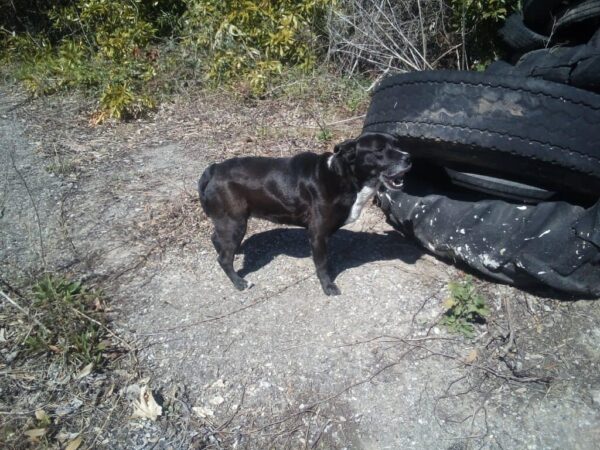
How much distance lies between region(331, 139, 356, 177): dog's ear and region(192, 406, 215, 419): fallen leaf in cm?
190

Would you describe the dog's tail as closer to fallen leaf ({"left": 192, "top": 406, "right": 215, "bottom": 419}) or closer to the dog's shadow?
the dog's shadow

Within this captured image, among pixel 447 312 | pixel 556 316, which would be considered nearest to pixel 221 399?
pixel 447 312

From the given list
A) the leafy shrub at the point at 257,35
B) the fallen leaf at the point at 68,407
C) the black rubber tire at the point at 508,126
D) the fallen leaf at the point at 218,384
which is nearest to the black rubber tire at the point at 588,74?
the black rubber tire at the point at 508,126

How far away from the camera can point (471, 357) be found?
3.20 meters

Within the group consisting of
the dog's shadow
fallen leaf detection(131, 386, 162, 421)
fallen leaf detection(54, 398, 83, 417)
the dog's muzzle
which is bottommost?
the dog's shadow

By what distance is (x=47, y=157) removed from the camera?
604 cm

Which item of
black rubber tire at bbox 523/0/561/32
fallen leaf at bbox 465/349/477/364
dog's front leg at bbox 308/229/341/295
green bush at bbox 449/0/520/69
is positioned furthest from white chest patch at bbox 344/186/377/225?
green bush at bbox 449/0/520/69

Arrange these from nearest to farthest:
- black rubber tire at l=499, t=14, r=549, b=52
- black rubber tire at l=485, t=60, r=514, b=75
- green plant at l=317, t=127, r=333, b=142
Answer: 1. black rubber tire at l=485, t=60, r=514, b=75
2. black rubber tire at l=499, t=14, r=549, b=52
3. green plant at l=317, t=127, r=333, b=142

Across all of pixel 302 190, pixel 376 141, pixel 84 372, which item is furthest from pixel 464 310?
pixel 84 372

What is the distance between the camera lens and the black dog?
380 centimetres

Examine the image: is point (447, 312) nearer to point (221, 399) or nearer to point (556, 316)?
point (556, 316)

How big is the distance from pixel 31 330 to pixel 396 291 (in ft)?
8.32

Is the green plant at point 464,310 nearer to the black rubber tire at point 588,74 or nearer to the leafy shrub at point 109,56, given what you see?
the black rubber tire at point 588,74

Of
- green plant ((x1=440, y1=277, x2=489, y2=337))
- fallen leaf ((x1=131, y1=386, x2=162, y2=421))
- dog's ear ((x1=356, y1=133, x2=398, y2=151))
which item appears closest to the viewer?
fallen leaf ((x1=131, y1=386, x2=162, y2=421))
